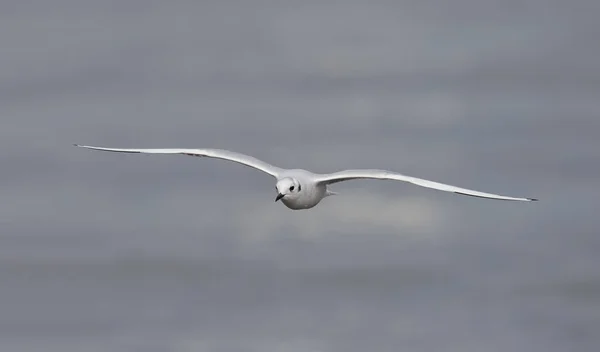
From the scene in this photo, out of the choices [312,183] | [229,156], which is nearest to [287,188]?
[312,183]

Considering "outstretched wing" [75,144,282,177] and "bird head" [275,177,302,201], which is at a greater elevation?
"outstretched wing" [75,144,282,177]

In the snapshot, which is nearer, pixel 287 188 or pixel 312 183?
pixel 287 188

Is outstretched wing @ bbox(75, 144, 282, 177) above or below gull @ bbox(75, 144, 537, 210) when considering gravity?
above

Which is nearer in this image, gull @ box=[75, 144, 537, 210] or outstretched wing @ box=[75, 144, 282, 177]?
gull @ box=[75, 144, 537, 210]

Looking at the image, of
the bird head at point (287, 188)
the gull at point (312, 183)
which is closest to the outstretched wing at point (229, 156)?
the gull at point (312, 183)

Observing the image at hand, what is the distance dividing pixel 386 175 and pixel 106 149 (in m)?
12.2

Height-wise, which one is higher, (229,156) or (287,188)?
(229,156)

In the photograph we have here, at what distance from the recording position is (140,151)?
269ft

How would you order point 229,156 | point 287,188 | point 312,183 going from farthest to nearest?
1. point 229,156
2. point 312,183
3. point 287,188

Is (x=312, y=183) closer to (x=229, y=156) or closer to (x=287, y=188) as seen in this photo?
(x=287, y=188)

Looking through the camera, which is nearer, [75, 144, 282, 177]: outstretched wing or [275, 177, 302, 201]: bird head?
[275, 177, 302, 201]: bird head

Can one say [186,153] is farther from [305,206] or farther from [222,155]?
[305,206]

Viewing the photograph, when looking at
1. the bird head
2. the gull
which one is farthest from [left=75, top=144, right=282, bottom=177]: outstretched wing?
the bird head

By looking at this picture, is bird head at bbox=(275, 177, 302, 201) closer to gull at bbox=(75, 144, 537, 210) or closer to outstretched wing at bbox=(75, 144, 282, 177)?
gull at bbox=(75, 144, 537, 210)
